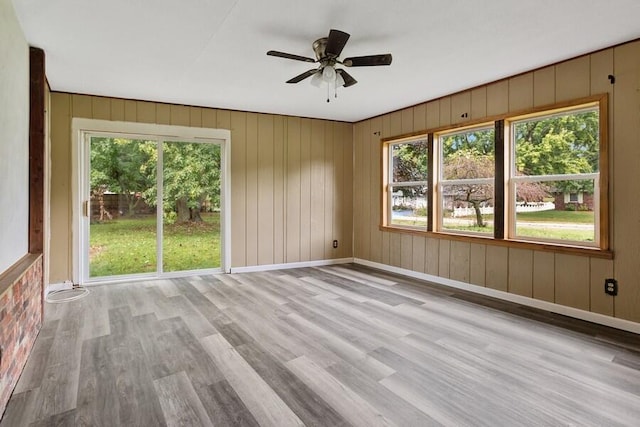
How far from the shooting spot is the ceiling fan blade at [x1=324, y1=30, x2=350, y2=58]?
8.22ft

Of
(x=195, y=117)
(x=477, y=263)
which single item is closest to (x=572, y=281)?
(x=477, y=263)

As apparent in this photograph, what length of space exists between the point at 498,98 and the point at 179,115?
13.8 feet

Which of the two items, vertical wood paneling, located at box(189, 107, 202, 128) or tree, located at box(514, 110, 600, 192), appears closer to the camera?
tree, located at box(514, 110, 600, 192)

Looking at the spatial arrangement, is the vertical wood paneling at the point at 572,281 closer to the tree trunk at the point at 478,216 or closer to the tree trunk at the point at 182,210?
the tree trunk at the point at 478,216

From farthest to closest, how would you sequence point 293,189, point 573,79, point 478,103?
point 293,189 → point 478,103 → point 573,79

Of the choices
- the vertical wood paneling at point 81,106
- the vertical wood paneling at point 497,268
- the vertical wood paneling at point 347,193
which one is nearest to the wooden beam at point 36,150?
the vertical wood paneling at point 81,106

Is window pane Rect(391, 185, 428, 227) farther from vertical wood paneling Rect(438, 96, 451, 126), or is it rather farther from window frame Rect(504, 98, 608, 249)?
window frame Rect(504, 98, 608, 249)

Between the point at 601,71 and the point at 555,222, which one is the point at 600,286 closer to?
the point at 555,222

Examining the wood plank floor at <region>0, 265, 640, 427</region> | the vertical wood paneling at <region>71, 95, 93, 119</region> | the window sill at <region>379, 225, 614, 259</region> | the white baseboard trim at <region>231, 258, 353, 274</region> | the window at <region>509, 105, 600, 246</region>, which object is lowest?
the wood plank floor at <region>0, 265, 640, 427</region>

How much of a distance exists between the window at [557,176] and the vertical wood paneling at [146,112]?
463 cm

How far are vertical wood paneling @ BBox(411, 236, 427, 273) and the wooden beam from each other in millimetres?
4382

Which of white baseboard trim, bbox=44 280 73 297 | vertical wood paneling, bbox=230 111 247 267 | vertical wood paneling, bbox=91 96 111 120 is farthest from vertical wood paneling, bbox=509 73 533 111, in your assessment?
white baseboard trim, bbox=44 280 73 297

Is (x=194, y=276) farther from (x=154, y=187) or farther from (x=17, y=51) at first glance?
(x=17, y=51)

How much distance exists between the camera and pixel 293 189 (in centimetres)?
587
